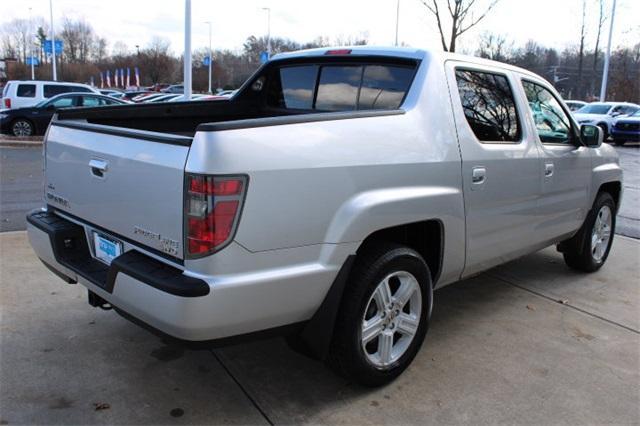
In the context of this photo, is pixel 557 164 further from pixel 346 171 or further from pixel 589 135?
pixel 346 171

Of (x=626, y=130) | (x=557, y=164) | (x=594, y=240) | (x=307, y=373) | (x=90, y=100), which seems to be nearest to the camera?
(x=307, y=373)

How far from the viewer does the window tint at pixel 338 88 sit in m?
3.77

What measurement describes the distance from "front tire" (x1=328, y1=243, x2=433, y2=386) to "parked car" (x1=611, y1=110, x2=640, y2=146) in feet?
74.7

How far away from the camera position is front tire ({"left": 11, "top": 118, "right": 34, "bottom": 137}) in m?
17.0

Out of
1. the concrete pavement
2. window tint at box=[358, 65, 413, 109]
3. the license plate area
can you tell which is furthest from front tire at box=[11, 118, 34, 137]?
window tint at box=[358, 65, 413, 109]

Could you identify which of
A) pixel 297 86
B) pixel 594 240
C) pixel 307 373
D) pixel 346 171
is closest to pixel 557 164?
pixel 594 240

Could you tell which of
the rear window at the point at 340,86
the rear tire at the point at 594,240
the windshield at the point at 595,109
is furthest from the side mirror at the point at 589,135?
the windshield at the point at 595,109

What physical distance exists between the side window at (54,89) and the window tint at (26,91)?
378 mm

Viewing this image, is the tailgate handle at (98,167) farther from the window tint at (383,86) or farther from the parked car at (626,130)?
the parked car at (626,130)

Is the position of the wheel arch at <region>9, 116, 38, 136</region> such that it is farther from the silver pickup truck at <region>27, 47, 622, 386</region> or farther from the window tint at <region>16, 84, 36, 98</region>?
the silver pickup truck at <region>27, 47, 622, 386</region>

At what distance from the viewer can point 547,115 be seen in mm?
4609

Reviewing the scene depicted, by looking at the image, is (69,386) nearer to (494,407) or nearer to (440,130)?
(494,407)

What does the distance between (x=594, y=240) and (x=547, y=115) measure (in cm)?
158

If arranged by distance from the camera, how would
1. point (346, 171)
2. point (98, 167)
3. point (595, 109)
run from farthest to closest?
point (595, 109) → point (98, 167) → point (346, 171)
